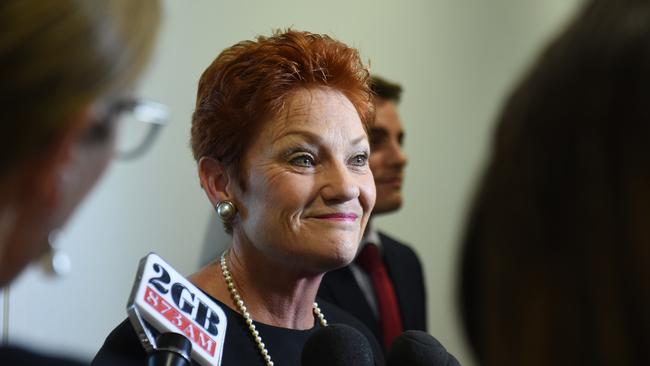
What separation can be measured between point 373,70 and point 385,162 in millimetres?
703

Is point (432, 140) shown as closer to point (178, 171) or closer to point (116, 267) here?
point (178, 171)

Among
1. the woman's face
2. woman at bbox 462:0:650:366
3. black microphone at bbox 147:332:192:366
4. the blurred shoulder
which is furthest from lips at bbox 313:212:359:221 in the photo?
the blurred shoulder

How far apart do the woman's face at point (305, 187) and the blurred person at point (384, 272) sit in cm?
80

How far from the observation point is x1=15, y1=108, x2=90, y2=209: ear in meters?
0.75

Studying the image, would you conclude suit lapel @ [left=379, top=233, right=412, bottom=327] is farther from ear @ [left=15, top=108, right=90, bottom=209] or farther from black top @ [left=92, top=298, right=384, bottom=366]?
ear @ [left=15, top=108, right=90, bottom=209]

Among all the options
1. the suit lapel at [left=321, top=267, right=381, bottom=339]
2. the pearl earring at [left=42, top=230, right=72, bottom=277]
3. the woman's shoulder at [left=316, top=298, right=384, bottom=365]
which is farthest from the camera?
the suit lapel at [left=321, top=267, right=381, bottom=339]

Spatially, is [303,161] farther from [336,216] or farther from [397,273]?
[397,273]

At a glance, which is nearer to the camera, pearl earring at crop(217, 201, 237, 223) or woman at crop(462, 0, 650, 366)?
woman at crop(462, 0, 650, 366)

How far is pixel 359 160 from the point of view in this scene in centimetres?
177

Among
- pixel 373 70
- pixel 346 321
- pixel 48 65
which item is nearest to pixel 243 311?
pixel 346 321

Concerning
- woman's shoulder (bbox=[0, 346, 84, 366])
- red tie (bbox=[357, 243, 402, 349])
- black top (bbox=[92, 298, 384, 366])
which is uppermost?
woman's shoulder (bbox=[0, 346, 84, 366])

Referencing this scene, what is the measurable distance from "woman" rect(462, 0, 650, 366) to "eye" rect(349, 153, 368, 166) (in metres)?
1.06

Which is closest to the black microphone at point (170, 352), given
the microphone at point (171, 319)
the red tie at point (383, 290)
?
the microphone at point (171, 319)

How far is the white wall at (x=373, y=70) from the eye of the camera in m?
2.40
